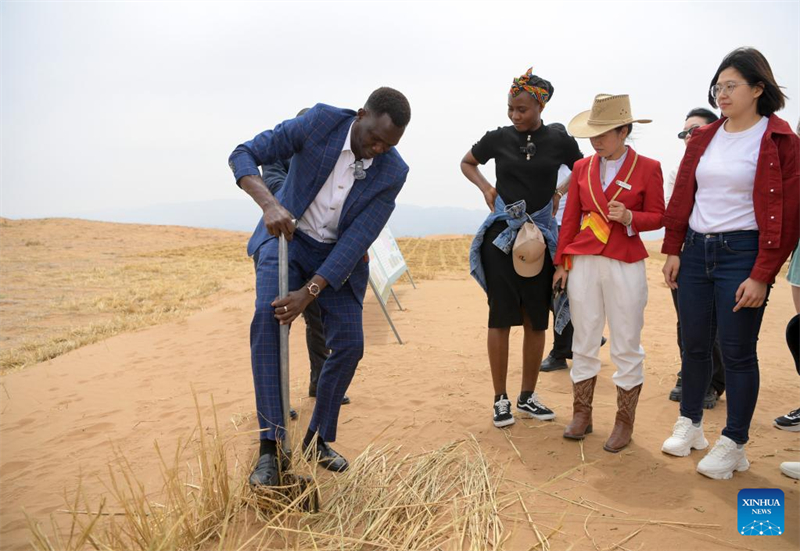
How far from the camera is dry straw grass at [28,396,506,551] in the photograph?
2.45m

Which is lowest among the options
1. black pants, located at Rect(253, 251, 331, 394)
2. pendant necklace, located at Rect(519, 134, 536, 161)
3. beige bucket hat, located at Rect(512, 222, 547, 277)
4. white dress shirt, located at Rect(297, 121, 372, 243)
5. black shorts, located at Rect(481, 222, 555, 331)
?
black pants, located at Rect(253, 251, 331, 394)

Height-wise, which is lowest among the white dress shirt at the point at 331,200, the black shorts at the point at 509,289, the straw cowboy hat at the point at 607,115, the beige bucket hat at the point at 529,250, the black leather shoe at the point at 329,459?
the black leather shoe at the point at 329,459

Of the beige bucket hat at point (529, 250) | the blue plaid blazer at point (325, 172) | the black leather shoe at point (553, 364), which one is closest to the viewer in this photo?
the blue plaid blazer at point (325, 172)

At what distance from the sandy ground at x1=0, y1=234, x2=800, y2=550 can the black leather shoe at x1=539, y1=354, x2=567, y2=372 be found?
15 cm

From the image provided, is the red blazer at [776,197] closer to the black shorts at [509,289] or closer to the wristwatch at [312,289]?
the black shorts at [509,289]

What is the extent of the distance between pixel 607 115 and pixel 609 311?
1.14 m

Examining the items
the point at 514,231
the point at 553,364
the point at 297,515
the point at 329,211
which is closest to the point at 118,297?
the point at 553,364

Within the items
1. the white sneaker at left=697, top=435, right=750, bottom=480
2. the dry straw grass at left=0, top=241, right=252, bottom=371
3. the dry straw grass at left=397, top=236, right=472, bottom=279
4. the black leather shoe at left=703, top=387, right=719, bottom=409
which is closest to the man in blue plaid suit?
the white sneaker at left=697, top=435, right=750, bottom=480

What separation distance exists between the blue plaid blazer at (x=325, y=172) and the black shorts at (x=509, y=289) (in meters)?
0.90

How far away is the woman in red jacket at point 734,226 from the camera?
2.99m

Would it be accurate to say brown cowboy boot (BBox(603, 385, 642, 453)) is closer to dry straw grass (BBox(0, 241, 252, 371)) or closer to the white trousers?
the white trousers

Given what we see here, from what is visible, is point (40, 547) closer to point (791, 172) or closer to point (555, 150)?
point (555, 150)

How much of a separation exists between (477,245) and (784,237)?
171cm

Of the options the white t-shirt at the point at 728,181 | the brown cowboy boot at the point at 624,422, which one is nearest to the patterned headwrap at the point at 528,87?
the white t-shirt at the point at 728,181
